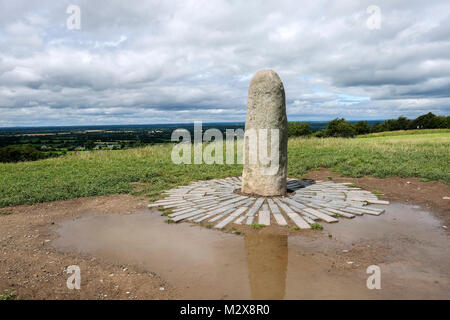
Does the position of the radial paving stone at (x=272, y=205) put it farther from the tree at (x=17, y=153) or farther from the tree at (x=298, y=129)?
the tree at (x=298, y=129)

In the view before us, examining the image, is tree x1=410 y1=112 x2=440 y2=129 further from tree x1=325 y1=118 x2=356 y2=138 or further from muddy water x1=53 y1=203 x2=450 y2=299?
muddy water x1=53 y1=203 x2=450 y2=299

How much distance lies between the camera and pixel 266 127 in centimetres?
710

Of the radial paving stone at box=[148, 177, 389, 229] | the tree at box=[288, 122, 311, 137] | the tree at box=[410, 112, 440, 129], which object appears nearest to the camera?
the radial paving stone at box=[148, 177, 389, 229]

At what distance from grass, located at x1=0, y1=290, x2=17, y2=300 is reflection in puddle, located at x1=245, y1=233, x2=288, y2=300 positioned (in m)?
2.83

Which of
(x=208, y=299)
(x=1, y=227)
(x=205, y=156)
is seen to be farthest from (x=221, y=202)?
(x=205, y=156)

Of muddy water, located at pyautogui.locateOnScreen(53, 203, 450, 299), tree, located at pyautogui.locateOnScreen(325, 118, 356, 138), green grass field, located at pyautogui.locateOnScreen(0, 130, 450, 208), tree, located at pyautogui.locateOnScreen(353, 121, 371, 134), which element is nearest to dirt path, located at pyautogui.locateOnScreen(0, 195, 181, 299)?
muddy water, located at pyautogui.locateOnScreen(53, 203, 450, 299)

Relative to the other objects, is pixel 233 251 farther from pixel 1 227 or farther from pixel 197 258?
pixel 1 227

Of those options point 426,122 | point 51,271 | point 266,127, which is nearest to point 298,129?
point 426,122

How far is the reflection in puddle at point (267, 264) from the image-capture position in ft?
10.9

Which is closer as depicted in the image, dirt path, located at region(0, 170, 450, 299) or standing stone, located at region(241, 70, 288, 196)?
dirt path, located at region(0, 170, 450, 299)

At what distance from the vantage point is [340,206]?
6.42 meters

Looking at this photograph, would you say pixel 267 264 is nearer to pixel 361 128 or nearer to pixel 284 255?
pixel 284 255

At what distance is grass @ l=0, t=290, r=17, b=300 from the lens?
Result: 3324 millimetres

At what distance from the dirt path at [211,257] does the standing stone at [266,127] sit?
2.08m
